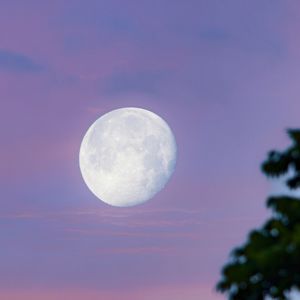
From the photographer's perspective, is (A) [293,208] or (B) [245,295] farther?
(B) [245,295]

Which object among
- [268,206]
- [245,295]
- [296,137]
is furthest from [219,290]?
[296,137]

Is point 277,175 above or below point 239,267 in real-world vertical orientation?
above

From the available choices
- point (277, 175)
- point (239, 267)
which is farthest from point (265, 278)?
point (277, 175)

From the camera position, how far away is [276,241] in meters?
36.0

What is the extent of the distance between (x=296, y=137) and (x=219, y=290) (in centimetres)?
599

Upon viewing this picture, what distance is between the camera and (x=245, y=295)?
123ft

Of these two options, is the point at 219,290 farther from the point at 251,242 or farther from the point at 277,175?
the point at 277,175

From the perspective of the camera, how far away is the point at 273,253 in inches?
1331

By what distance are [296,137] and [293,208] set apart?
10.0ft

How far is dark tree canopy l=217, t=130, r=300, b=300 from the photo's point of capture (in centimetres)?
3400

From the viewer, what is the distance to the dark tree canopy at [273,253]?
34000 mm

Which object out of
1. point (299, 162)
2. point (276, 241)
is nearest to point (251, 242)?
point (276, 241)

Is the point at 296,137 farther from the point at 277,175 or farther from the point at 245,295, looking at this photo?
the point at 245,295

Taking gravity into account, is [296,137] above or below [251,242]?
above
